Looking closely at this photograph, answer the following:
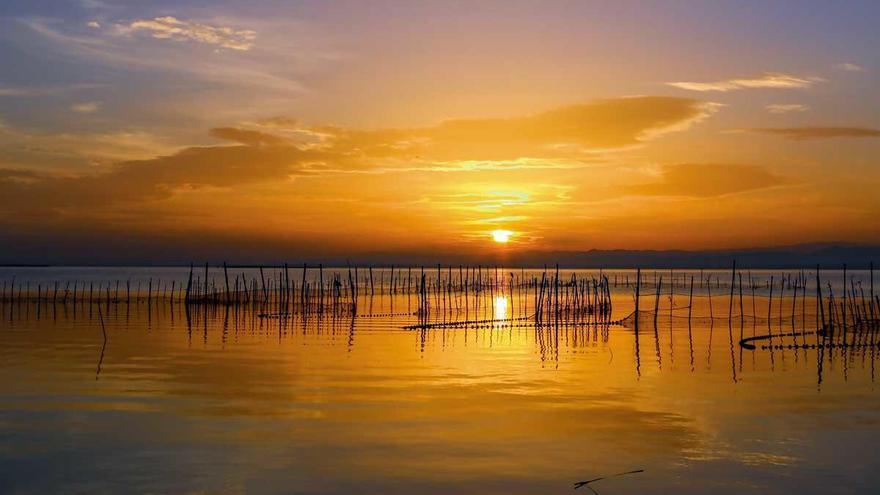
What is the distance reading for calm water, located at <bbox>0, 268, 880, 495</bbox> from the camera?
967 cm

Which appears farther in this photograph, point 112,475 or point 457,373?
point 457,373

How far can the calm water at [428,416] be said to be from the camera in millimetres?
9672

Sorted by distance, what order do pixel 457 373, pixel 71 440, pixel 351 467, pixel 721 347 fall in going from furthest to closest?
pixel 721 347, pixel 457 373, pixel 71 440, pixel 351 467

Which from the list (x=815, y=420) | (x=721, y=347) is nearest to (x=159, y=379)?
(x=815, y=420)

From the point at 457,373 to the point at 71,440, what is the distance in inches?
330

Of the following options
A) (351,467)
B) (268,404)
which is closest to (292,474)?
(351,467)

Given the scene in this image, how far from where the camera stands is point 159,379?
16.5 m

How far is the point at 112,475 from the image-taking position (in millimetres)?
9586

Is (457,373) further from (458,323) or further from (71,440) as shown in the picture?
(458,323)

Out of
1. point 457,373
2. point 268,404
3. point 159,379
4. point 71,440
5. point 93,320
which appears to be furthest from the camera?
point 93,320

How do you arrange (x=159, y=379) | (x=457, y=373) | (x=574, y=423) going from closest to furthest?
(x=574, y=423), (x=159, y=379), (x=457, y=373)

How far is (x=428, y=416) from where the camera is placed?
1291 cm

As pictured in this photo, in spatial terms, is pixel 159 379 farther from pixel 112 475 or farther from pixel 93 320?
pixel 93 320

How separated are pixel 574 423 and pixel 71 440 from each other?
6873mm
